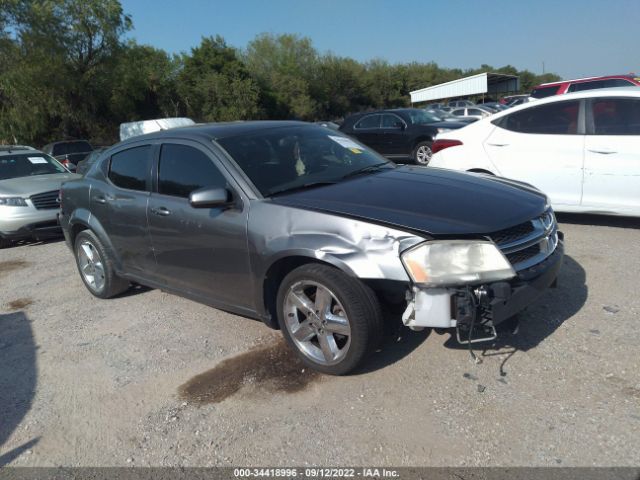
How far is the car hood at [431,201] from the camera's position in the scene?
9.60ft

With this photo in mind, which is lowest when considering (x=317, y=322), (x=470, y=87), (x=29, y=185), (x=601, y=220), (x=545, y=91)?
(x=601, y=220)

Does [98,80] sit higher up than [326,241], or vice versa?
[98,80]

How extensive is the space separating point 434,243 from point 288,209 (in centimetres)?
100

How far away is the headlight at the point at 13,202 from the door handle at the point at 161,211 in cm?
528

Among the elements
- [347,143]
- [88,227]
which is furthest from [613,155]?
[88,227]

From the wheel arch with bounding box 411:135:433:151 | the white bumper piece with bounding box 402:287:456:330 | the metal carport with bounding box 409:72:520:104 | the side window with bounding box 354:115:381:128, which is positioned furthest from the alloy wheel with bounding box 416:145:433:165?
the metal carport with bounding box 409:72:520:104

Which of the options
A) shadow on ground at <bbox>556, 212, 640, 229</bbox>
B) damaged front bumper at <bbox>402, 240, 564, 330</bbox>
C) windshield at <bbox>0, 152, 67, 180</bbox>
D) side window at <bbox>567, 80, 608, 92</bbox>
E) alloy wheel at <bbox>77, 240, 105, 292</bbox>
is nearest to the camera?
damaged front bumper at <bbox>402, 240, 564, 330</bbox>

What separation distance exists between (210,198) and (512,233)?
199 centimetres

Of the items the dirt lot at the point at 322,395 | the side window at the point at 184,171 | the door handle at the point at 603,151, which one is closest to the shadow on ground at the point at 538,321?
the dirt lot at the point at 322,395

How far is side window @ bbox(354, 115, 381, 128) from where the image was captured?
1304 cm

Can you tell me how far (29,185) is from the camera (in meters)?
8.48

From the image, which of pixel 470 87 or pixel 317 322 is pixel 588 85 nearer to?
pixel 317 322

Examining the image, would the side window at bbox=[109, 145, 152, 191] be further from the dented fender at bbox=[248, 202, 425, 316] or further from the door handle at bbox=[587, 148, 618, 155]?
the door handle at bbox=[587, 148, 618, 155]

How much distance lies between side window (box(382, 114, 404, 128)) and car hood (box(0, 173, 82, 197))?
7559 mm
